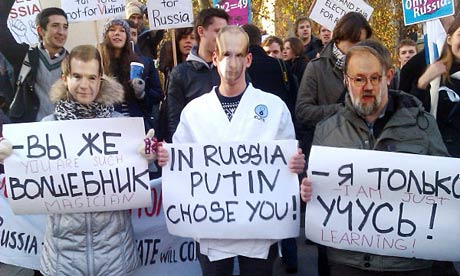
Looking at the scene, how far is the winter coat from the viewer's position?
9.48 ft

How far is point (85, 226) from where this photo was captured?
10.4 ft

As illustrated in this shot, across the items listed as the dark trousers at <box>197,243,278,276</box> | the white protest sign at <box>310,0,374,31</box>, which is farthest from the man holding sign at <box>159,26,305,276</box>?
the white protest sign at <box>310,0,374,31</box>

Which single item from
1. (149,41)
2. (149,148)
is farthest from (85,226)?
(149,41)

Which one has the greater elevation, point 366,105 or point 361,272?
point 366,105

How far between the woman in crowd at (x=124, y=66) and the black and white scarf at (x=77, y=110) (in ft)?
4.54

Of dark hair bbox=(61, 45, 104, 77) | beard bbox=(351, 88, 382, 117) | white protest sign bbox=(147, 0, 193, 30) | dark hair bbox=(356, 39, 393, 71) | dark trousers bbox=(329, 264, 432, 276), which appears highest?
white protest sign bbox=(147, 0, 193, 30)

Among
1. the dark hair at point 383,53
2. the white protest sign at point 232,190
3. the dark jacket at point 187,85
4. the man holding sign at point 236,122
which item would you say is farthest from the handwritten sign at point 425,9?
the white protest sign at point 232,190

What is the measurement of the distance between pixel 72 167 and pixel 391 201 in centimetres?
169

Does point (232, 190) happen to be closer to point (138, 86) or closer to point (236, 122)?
point (236, 122)

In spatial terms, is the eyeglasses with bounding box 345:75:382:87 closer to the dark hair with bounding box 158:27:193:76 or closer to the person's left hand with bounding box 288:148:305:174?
the person's left hand with bounding box 288:148:305:174

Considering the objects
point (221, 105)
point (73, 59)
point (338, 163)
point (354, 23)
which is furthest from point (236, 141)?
point (354, 23)

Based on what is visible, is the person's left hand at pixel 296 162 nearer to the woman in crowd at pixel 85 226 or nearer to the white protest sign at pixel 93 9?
the woman in crowd at pixel 85 226

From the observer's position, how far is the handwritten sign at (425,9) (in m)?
5.37

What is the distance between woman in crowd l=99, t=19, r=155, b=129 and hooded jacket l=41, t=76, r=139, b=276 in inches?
57.0
